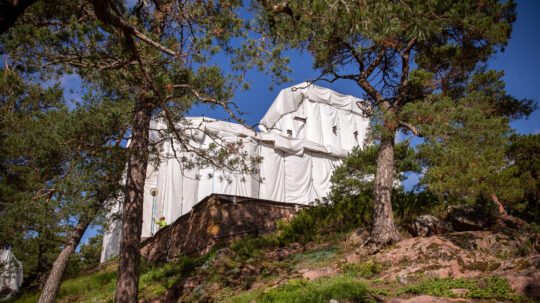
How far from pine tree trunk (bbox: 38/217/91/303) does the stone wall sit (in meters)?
2.74

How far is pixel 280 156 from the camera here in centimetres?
1769

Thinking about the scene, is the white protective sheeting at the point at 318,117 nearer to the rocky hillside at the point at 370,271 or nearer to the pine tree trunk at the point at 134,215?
the rocky hillside at the point at 370,271

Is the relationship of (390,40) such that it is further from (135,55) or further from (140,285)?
(140,285)

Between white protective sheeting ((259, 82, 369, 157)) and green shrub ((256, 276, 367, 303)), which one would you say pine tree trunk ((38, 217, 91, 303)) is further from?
white protective sheeting ((259, 82, 369, 157))

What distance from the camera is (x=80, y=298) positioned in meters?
8.26

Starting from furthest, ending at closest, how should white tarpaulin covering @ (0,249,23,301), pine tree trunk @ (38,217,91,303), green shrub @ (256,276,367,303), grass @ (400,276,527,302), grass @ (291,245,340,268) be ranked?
white tarpaulin covering @ (0,249,23,301) < pine tree trunk @ (38,217,91,303) < grass @ (291,245,340,268) < green shrub @ (256,276,367,303) < grass @ (400,276,527,302)

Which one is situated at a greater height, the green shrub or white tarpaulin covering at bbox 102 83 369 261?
white tarpaulin covering at bbox 102 83 369 261

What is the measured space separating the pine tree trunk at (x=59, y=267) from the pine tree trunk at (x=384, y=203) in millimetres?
6785

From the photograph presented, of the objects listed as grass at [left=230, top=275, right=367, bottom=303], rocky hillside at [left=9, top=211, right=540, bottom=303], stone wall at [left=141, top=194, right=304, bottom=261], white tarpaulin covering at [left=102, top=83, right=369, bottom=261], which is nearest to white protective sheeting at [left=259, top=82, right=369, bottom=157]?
white tarpaulin covering at [left=102, top=83, right=369, bottom=261]

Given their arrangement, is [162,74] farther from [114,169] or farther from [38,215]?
[38,215]

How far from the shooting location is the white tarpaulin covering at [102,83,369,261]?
15.6 metres

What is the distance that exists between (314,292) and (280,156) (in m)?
13.5

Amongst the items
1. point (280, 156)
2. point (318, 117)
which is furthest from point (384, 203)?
A: point (318, 117)

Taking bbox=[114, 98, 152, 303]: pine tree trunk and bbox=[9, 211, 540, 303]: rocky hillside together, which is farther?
bbox=[114, 98, 152, 303]: pine tree trunk
